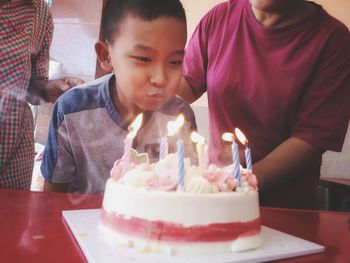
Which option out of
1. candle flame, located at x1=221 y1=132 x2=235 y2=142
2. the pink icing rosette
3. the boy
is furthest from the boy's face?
the pink icing rosette

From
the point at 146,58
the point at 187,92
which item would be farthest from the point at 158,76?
the point at 187,92

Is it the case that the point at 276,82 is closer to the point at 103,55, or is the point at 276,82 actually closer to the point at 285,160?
the point at 285,160

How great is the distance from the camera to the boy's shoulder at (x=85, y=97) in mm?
1041

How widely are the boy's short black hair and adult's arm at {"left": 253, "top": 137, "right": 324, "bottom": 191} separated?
0.50m

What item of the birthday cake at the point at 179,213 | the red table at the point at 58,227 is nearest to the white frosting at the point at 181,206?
the birthday cake at the point at 179,213

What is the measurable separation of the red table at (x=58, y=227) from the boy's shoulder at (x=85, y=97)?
0.25 metres

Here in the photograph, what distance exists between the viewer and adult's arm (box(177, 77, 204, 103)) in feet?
3.64

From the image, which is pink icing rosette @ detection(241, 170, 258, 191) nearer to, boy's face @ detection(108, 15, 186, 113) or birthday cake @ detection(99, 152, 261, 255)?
birthday cake @ detection(99, 152, 261, 255)

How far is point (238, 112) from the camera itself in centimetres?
117

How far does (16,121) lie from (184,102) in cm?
48

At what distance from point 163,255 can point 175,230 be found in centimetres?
5

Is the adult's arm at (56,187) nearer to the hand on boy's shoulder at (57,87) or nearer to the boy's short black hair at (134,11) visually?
the hand on boy's shoulder at (57,87)

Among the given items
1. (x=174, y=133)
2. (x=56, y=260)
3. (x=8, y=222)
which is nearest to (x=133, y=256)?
(x=56, y=260)

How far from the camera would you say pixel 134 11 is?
0.98 m
